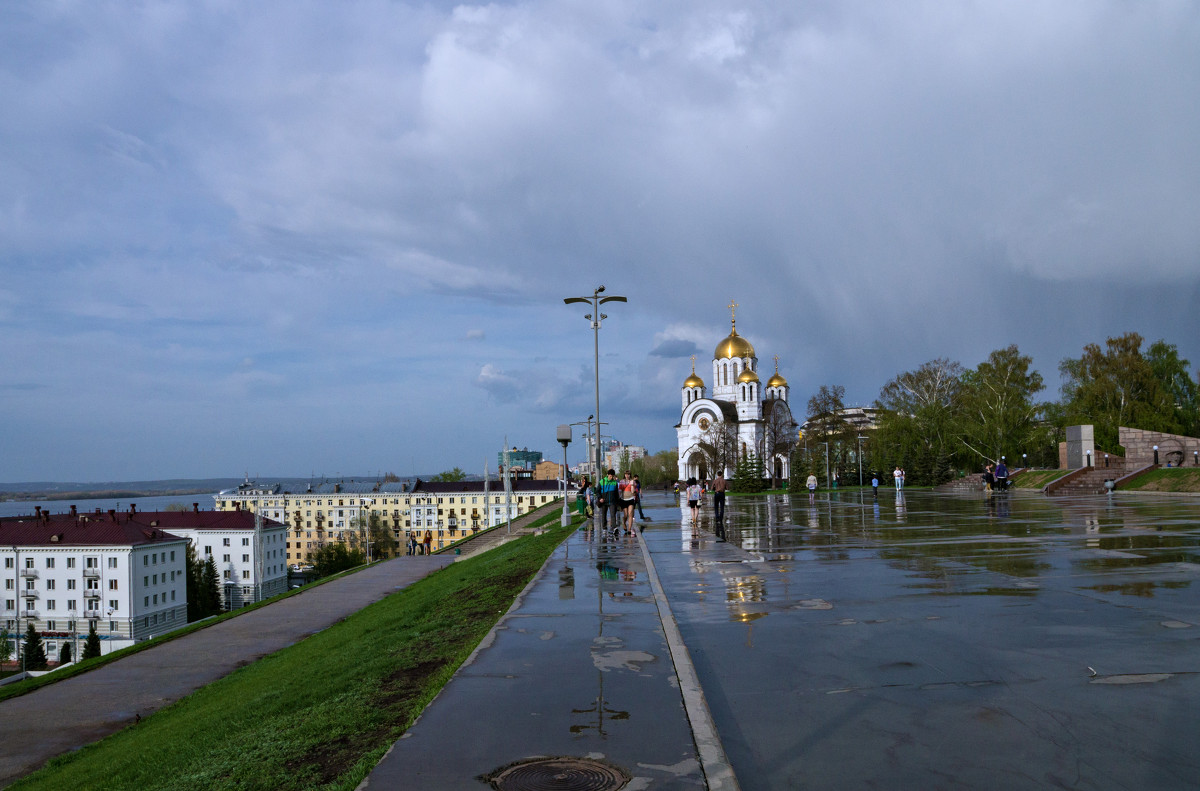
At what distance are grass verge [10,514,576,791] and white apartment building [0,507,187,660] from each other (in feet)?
147

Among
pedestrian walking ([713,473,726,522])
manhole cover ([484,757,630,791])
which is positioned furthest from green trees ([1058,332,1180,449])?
manhole cover ([484,757,630,791])

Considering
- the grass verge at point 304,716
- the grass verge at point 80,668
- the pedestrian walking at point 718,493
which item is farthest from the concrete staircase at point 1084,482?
the grass verge at point 80,668

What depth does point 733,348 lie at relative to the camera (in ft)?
324

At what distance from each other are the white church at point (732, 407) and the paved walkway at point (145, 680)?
70.5m

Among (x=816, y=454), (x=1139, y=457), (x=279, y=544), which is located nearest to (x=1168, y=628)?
(x=1139, y=457)

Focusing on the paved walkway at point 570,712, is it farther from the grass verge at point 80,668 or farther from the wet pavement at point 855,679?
the grass verge at point 80,668

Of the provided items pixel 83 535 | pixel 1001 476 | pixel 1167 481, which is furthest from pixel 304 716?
pixel 83 535

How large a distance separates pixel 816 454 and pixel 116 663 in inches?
2395

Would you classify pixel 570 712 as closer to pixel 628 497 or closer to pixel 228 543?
pixel 628 497

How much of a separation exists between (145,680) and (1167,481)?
125ft

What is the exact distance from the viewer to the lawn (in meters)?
33.1

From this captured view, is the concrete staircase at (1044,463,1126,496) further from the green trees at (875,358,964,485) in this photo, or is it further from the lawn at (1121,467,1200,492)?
the green trees at (875,358,964,485)

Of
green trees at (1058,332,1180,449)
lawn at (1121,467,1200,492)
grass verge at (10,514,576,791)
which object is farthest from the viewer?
green trees at (1058,332,1180,449)

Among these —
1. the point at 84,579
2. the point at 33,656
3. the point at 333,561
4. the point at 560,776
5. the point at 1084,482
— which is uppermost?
the point at 560,776
